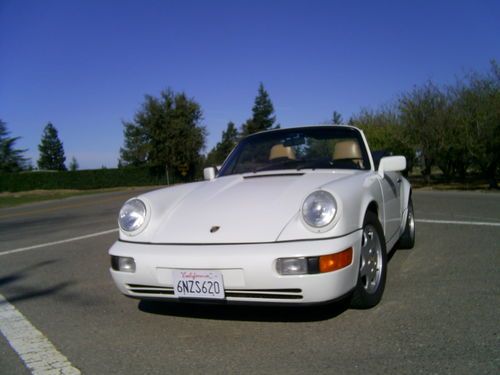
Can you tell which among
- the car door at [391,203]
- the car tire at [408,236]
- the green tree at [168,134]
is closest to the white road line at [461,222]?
the car tire at [408,236]

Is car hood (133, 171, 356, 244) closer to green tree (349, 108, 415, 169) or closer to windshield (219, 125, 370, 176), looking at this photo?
windshield (219, 125, 370, 176)

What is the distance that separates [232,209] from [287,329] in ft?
2.86

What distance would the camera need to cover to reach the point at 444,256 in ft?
15.5

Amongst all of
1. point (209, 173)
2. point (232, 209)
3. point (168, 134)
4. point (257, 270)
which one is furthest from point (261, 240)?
point (168, 134)

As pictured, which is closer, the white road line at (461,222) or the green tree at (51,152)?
the white road line at (461,222)

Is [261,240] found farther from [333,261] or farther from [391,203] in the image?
[391,203]

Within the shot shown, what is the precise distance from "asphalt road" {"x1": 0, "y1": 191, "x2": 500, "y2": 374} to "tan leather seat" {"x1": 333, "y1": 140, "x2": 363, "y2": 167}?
44.0 inches

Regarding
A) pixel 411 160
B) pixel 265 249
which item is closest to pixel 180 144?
pixel 411 160

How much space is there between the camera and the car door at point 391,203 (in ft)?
12.7

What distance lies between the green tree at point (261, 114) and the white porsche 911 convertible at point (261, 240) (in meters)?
59.2

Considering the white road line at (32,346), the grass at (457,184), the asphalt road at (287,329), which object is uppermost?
the white road line at (32,346)

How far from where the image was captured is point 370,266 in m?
3.26

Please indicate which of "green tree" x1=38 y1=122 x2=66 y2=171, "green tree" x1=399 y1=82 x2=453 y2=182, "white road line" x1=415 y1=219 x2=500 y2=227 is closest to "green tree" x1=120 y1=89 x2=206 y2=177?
"green tree" x1=399 y1=82 x2=453 y2=182

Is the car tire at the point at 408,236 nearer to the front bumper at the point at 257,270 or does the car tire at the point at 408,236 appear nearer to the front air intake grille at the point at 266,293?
the front bumper at the point at 257,270
